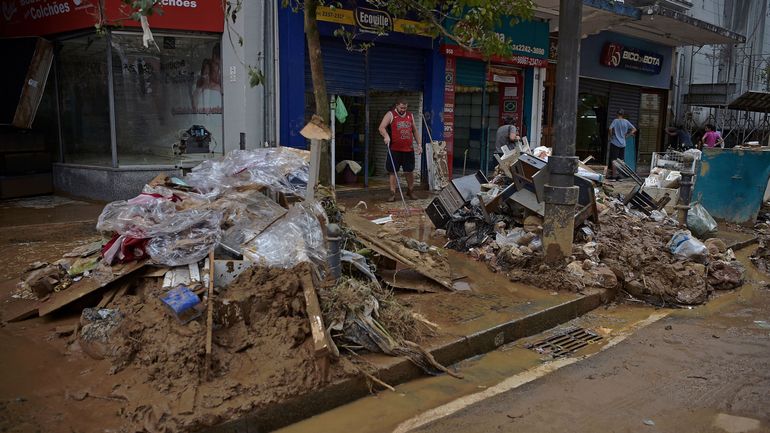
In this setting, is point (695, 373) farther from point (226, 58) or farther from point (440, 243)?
point (226, 58)

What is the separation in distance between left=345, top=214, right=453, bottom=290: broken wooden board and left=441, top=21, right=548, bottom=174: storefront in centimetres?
877

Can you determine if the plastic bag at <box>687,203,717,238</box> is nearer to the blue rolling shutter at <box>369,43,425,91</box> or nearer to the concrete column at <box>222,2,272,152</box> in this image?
the blue rolling shutter at <box>369,43,425,91</box>

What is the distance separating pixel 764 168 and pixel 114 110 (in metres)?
11.3

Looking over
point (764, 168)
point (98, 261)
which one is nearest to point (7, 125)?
point (98, 261)

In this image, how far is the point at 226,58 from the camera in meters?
10.7

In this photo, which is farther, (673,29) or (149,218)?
(673,29)

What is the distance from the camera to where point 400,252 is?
6129 millimetres

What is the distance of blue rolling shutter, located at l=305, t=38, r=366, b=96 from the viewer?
11.7 meters

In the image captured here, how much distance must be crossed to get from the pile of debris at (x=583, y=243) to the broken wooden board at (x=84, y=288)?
3914 millimetres

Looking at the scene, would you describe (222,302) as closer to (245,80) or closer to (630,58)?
(245,80)

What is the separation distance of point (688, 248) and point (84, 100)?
33.7ft

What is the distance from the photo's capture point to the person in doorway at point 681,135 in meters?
20.0

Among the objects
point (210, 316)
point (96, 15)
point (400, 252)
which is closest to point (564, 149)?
point (400, 252)

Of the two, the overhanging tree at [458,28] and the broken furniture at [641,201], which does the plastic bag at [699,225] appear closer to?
the broken furniture at [641,201]
